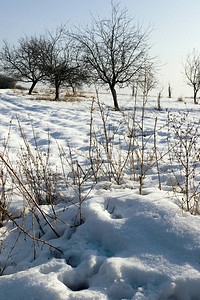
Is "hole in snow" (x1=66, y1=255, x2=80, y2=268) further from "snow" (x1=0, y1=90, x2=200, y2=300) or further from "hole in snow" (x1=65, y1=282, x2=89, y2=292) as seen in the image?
"hole in snow" (x1=65, y1=282, x2=89, y2=292)

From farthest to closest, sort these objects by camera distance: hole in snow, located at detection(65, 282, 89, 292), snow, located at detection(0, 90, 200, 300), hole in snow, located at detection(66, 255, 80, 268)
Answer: hole in snow, located at detection(66, 255, 80, 268) → hole in snow, located at detection(65, 282, 89, 292) → snow, located at detection(0, 90, 200, 300)

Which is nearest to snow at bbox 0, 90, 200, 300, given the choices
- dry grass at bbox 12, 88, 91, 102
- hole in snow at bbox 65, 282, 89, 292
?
hole in snow at bbox 65, 282, 89, 292

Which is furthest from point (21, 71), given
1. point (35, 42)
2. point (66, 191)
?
point (66, 191)

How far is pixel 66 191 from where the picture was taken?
2885mm

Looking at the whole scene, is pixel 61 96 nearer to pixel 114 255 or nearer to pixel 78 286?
pixel 114 255

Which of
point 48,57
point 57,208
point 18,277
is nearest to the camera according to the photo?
point 18,277

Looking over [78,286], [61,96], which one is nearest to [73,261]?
[78,286]

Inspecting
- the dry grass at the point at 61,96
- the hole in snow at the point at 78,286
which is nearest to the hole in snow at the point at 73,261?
the hole in snow at the point at 78,286

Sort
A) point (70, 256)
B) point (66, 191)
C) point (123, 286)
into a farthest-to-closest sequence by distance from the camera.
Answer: point (66, 191) → point (70, 256) → point (123, 286)

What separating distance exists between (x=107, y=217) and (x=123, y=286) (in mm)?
628

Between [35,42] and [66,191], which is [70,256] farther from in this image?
[35,42]

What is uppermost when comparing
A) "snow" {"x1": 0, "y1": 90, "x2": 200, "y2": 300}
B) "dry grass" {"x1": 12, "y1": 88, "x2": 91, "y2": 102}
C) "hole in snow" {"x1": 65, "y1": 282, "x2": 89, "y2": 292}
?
"dry grass" {"x1": 12, "y1": 88, "x2": 91, "y2": 102}

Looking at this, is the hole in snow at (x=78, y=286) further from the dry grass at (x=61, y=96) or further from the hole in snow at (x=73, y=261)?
the dry grass at (x=61, y=96)

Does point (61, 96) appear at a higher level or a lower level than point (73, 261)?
higher
